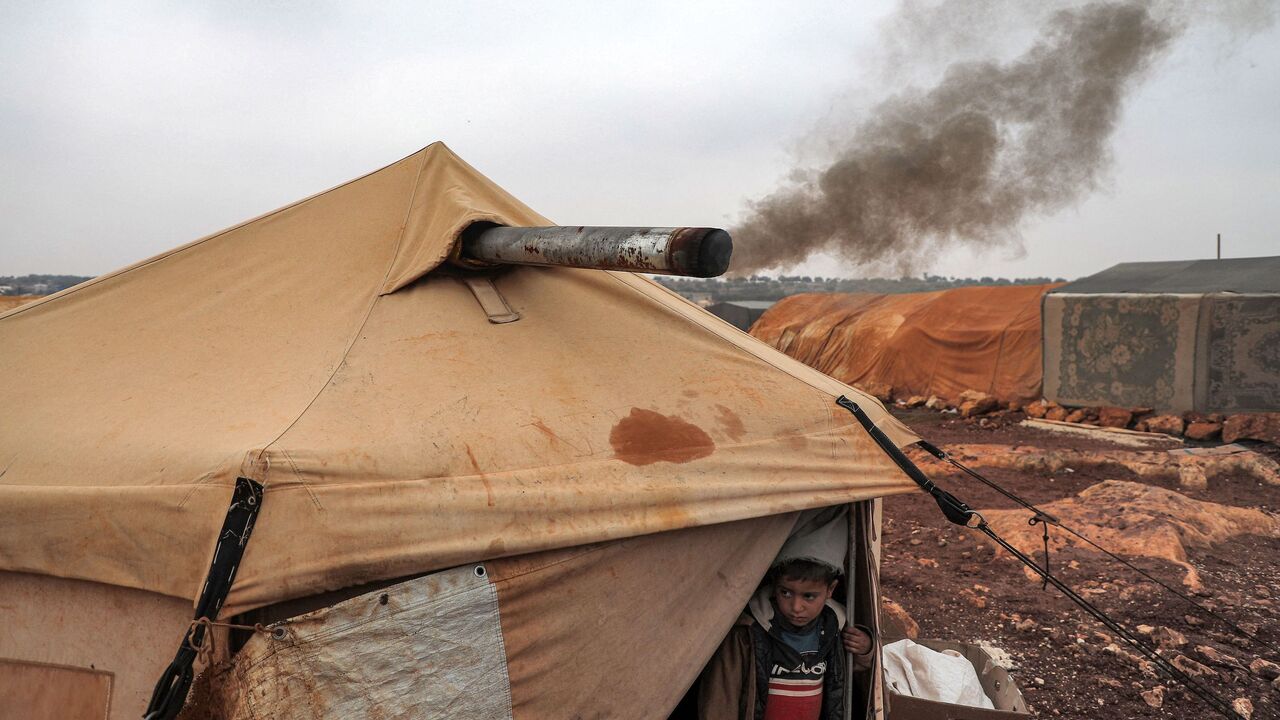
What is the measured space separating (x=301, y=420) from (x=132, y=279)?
1.71 meters

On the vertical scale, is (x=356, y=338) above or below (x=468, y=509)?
above

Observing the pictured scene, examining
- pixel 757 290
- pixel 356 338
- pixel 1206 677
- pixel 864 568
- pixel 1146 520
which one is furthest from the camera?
pixel 757 290

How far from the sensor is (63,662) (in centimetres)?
220

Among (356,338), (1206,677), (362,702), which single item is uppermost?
(356,338)

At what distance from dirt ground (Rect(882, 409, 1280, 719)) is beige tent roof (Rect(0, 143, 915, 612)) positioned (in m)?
2.78

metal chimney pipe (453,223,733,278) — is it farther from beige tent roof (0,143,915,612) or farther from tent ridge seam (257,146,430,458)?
tent ridge seam (257,146,430,458)

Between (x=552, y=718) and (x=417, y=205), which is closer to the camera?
(x=552, y=718)

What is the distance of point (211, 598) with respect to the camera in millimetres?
1868

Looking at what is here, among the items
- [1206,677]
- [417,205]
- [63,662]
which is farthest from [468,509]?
[1206,677]

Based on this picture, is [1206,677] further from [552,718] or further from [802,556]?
[552,718]

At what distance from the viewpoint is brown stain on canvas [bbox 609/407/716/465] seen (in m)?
2.44

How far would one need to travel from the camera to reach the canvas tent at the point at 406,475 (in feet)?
6.53

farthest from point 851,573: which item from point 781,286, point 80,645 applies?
point 781,286

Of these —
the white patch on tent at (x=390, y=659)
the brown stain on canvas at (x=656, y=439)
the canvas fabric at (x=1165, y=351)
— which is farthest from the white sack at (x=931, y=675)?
the canvas fabric at (x=1165, y=351)
